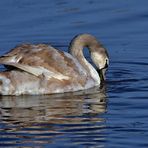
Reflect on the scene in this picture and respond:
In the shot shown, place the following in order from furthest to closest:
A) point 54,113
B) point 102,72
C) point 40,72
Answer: point 102,72
point 40,72
point 54,113

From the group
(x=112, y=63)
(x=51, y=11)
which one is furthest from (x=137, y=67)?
(x=51, y=11)

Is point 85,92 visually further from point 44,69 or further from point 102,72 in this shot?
point 102,72

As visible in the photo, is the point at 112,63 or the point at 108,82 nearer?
the point at 108,82

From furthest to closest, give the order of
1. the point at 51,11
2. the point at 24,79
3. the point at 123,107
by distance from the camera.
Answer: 1. the point at 51,11
2. the point at 24,79
3. the point at 123,107

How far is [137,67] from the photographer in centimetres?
1570

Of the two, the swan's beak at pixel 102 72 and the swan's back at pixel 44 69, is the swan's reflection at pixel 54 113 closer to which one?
the swan's back at pixel 44 69

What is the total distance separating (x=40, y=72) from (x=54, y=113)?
4.29 feet

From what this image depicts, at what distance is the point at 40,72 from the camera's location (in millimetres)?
14047

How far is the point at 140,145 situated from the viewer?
36.1 ft

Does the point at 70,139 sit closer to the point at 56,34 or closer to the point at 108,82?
the point at 108,82

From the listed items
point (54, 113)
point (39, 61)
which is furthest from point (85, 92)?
point (54, 113)

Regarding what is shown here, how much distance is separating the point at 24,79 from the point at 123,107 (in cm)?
173

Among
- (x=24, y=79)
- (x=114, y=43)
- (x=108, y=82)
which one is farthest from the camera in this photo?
(x=114, y=43)

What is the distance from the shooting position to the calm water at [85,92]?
1147 centimetres
